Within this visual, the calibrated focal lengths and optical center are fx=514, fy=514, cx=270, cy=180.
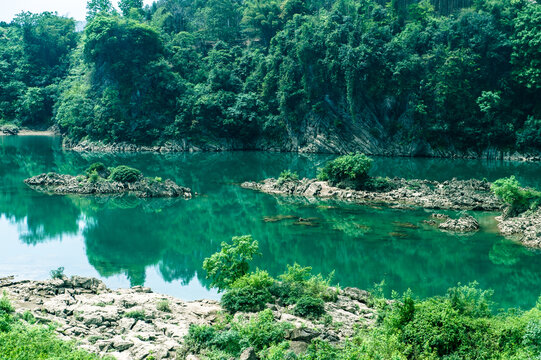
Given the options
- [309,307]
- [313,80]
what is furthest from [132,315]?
[313,80]

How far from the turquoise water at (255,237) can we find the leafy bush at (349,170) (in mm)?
3052

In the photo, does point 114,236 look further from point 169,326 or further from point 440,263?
point 440,263

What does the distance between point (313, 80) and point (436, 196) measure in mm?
29312

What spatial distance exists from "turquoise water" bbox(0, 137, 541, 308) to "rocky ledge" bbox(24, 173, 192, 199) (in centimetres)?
111

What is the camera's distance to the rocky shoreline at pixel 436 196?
960 inches

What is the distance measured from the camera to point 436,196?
30406 millimetres

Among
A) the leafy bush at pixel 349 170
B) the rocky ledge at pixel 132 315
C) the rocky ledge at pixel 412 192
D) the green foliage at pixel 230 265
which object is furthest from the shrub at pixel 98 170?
the green foliage at pixel 230 265

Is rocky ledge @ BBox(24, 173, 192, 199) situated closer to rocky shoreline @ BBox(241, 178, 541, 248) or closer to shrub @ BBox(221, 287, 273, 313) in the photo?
rocky shoreline @ BBox(241, 178, 541, 248)

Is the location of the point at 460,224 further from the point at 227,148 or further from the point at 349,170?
the point at 227,148

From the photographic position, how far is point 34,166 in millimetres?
43500

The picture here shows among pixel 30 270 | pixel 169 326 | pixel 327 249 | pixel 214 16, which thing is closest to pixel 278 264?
pixel 327 249

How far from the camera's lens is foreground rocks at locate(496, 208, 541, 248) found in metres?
A: 22.2

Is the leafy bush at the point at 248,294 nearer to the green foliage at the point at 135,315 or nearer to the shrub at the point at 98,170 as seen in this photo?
the green foliage at the point at 135,315

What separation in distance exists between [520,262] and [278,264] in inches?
373
